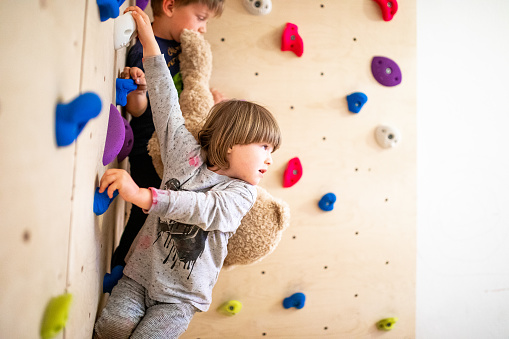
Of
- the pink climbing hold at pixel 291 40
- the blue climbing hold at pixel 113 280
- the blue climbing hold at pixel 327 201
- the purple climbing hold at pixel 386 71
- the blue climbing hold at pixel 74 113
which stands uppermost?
the blue climbing hold at pixel 74 113

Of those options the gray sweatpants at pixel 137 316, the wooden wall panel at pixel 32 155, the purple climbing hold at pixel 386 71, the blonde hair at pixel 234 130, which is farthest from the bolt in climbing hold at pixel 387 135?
the wooden wall panel at pixel 32 155

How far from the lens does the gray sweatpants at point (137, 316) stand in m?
0.78

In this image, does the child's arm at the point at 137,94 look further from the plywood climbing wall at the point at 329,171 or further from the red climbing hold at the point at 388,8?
the red climbing hold at the point at 388,8

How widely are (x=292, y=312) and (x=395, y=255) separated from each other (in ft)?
1.29

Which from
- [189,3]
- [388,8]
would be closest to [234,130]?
[189,3]

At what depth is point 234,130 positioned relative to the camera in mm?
869

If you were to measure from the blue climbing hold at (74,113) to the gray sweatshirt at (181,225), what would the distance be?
316 millimetres

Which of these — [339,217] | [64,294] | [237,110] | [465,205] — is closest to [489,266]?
[465,205]

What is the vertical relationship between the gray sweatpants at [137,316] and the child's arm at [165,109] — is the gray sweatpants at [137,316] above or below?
below

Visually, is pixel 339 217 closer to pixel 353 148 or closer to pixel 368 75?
pixel 353 148

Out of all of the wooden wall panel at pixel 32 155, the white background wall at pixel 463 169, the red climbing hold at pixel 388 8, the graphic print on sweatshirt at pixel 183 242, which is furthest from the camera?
the white background wall at pixel 463 169

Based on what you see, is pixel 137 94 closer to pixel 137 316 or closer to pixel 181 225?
pixel 181 225

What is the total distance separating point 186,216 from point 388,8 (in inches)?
40.3

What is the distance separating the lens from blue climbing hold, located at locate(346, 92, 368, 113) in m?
1.38
